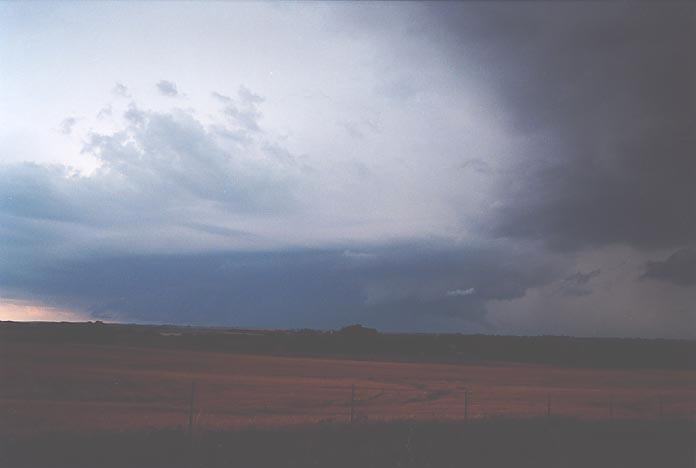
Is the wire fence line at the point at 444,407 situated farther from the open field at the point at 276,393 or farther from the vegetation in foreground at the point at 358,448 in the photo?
the vegetation in foreground at the point at 358,448

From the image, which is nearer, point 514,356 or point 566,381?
point 566,381

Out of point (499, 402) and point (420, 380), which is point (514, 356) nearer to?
point (420, 380)

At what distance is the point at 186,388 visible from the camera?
45.7 m

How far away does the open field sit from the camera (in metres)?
30.2

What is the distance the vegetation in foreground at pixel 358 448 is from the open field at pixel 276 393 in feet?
14.7

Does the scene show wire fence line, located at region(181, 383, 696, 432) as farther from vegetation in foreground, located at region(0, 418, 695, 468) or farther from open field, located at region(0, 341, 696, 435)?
vegetation in foreground, located at region(0, 418, 695, 468)

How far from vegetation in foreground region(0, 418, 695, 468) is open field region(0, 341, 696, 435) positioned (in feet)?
14.7

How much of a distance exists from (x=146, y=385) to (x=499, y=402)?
1068 inches

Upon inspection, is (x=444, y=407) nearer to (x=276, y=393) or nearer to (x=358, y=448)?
(x=276, y=393)

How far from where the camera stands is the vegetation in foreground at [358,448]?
1711cm

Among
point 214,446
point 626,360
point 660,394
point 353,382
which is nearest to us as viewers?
point 214,446

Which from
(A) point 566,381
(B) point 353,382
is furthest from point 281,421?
(A) point 566,381

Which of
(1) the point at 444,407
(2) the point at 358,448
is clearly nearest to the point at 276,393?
(1) the point at 444,407

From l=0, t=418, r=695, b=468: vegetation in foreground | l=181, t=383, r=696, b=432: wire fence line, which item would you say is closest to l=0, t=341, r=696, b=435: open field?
l=181, t=383, r=696, b=432: wire fence line
